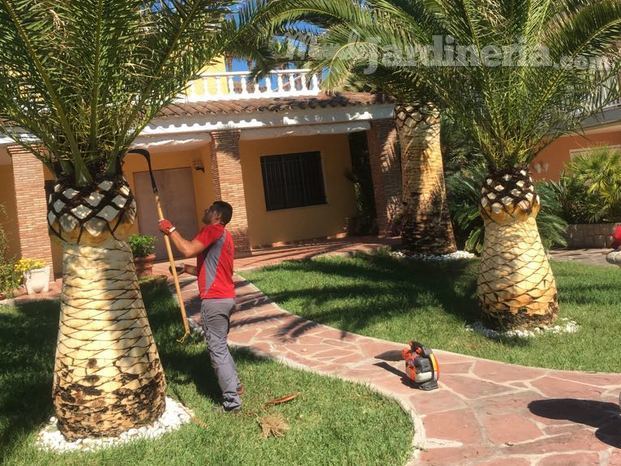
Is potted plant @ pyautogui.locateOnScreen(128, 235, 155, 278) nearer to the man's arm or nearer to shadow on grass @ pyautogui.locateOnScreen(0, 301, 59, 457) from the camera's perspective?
shadow on grass @ pyautogui.locateOnScreen(0, 301, 59, 457)

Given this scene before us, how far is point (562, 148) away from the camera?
19391 mm

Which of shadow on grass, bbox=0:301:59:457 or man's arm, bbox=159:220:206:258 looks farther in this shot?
shadow on grass, bbox=0:301:59:457

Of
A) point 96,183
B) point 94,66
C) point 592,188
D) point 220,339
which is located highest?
point 94,66

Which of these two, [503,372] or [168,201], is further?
[168,201]

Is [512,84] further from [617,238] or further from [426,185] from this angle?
[426,185]

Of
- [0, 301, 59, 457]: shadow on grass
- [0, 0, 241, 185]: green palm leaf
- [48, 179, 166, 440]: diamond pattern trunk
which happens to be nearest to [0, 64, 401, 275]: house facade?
[0, 301, 59, 457]: shadow on grass

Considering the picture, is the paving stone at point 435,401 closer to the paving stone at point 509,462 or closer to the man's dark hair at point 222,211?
the paving stone at point 509,462

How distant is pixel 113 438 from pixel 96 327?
33.0 inches

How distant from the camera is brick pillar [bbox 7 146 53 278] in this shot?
11.7 metres

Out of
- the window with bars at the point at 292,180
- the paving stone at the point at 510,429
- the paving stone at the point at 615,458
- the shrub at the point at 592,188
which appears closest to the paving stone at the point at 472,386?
the paving stone at the point at 510,429

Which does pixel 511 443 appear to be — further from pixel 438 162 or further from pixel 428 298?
pixel 438 162

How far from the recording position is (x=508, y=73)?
6516 millimetres

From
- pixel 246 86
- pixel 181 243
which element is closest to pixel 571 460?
pixel 181 243

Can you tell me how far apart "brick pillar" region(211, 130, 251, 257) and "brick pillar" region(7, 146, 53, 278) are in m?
3.76
